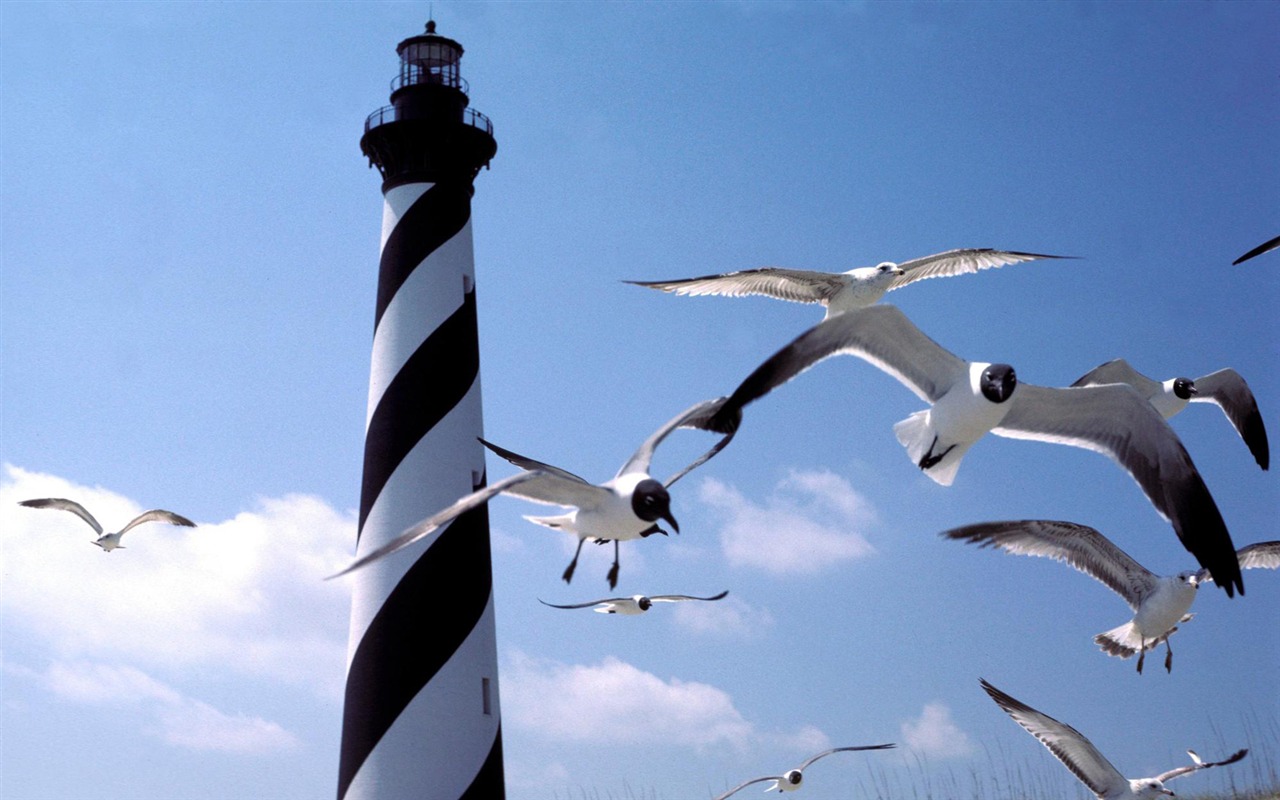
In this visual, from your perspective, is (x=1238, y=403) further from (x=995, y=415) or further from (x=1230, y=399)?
(x=995, y=415)

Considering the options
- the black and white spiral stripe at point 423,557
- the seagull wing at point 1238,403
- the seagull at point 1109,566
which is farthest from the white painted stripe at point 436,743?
the seagull wing at point 1238,403

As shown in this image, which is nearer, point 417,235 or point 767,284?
point 767,284

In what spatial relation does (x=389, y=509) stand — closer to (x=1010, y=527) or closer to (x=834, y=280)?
(x=834, y=280)

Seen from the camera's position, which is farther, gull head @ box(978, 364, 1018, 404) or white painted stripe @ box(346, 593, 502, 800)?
white painted stripe @ box(346, 593, 502, 800)

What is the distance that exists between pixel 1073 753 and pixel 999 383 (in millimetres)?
4143

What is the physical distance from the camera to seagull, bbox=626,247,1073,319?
1048 centimetres

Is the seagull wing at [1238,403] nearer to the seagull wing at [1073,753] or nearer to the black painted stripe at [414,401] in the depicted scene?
the seagull wing at [1073,753]

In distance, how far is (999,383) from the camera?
24.8 feet

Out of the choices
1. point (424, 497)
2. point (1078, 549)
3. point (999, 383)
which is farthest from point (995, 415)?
point (424, 497)

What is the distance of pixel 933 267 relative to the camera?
39.3ft

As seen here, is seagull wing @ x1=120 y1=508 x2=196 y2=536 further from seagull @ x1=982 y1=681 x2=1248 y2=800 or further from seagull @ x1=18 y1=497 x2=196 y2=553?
seagull @ x1=982 y1=681 x2=1248 y2=800

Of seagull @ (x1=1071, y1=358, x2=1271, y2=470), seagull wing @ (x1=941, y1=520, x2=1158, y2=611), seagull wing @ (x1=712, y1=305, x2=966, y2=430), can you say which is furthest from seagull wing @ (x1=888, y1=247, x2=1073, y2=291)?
seagull wing @ (x1=712, y1=305, x2=966, y2=430)

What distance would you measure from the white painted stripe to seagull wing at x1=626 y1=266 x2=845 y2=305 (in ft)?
15.0

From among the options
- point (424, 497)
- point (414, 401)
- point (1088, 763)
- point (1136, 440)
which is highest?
point (414, 401)
